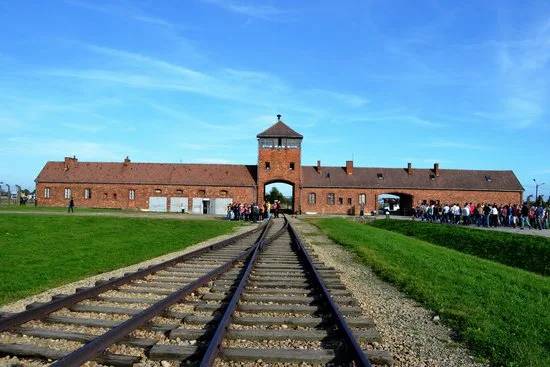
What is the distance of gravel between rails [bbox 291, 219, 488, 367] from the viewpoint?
4.50 m

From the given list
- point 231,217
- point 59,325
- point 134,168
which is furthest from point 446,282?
point 134,168

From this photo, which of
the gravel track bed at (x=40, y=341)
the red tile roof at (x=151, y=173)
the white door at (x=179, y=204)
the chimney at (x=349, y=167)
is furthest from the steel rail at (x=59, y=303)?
the chimney at (x=349, y=167)

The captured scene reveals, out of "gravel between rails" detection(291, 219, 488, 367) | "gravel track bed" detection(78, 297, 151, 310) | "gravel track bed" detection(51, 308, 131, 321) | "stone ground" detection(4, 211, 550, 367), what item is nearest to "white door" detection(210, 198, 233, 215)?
"stone ground" detection(4, 211, 550, 367)

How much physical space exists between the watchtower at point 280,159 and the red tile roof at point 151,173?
202 centimetres

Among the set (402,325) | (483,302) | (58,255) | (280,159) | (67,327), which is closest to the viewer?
(67,327)

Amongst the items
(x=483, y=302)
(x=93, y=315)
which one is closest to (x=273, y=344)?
(x=93, y=315)

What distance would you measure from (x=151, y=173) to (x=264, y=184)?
14876mm

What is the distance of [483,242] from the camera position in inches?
901

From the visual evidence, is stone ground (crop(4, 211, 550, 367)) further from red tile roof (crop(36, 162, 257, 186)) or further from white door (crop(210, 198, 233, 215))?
red tile roof (crop(36, 162, 257, 186))

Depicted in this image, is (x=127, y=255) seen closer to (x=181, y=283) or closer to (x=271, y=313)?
(x=181, y=283)

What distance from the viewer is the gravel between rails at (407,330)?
4.50 m

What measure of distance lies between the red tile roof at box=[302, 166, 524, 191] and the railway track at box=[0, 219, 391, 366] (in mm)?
52096

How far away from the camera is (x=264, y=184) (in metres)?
58.6

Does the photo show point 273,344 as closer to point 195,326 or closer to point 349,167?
point 195,326
